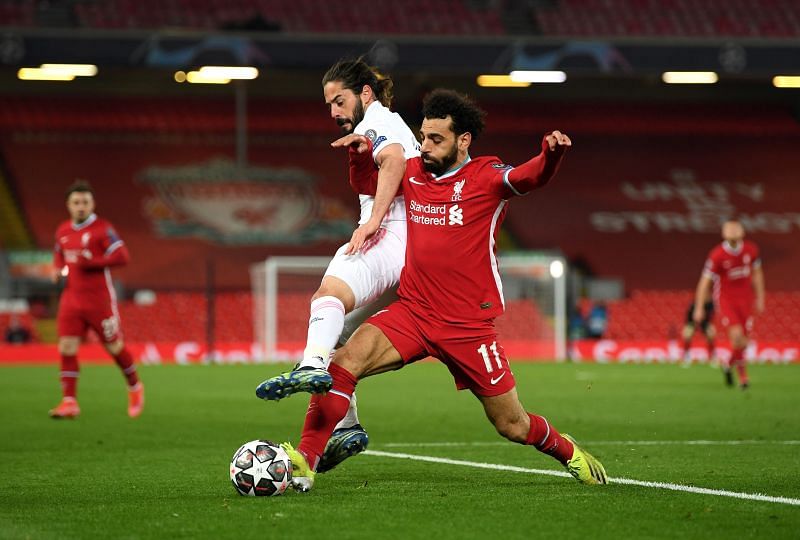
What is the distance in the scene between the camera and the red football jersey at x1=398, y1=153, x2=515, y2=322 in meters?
6.02

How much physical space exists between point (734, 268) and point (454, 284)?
10.3 m

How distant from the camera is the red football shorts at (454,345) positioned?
19.6ft

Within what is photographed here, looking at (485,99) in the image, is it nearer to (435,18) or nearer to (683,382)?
(435,18)

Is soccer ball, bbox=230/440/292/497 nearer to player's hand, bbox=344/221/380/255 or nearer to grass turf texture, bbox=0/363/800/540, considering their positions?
grass turf texture, bbox=0/363/800/540

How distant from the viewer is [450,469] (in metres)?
7.00

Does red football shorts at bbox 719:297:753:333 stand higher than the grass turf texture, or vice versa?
red football shorts at bbox 719:297:753:333

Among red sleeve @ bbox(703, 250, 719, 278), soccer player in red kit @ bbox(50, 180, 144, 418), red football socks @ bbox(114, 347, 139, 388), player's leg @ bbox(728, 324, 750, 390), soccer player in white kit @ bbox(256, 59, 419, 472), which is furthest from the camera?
red sleeve @ bbox(703, 250, 719, 278)

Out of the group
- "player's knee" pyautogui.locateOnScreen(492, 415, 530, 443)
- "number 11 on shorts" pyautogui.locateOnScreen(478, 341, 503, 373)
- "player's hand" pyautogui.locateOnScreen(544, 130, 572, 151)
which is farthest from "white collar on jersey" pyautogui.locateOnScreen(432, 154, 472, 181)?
"player's knee" pyautogui.locateOnScreen(492, 415, 530, 443)

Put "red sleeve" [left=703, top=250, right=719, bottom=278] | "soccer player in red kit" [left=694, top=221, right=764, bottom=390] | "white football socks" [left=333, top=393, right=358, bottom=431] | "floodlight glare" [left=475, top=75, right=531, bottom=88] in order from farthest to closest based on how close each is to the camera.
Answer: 1. "floodlight glare" [left=475, top=75, right=531, bottom=88]
2. "red sleeve" [left=703, top=250, right=719, bottom=278]
3. "soccer player in red kit" [left=694, top=221, right=764, bottom=390]
4. "white football socks" [left=333, top=393, right=358, bottom=431]

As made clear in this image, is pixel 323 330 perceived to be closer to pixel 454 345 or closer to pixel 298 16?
pixel 454 345

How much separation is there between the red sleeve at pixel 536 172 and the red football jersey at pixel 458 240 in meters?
0.10

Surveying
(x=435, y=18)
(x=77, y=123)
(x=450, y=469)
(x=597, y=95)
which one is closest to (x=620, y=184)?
(x=597, y=95)

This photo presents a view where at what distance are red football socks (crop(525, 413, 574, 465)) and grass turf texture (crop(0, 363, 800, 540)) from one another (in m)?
0.16

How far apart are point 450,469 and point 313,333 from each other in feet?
5.30
